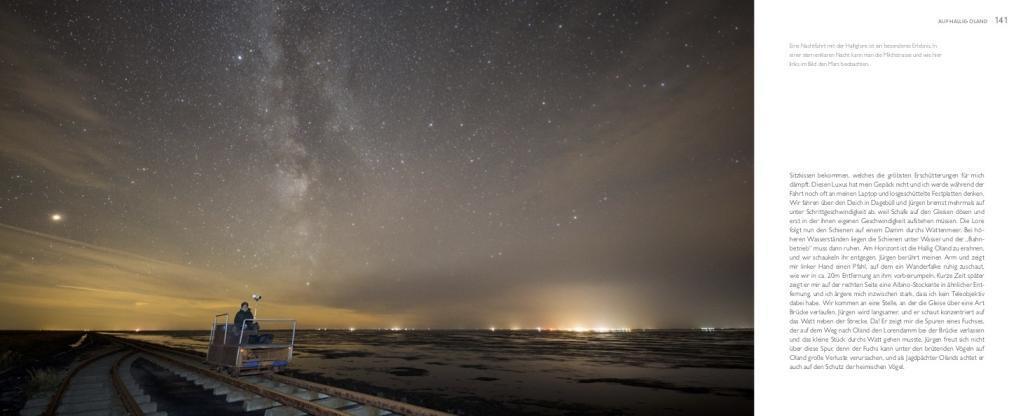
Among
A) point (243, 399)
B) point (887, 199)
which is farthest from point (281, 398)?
point (887, 199)

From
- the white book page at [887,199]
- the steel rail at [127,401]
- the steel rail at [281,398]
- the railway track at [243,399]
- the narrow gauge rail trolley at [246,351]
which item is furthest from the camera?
the narrow gauge rail trolley at [246,351]

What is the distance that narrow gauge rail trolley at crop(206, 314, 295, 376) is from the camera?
12.1 m

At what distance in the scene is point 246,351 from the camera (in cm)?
1212

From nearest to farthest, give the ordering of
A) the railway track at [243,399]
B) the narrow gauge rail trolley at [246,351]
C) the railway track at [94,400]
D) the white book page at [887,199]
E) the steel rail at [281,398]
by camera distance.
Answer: the white book page at [887,199] < the steel rail at [281,398] < the railway track at [243,399] < the railway track at [94,400] < the narrow gauge rail trolley at [246,351]

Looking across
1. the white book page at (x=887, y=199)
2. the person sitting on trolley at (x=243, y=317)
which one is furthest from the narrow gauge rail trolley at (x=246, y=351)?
the white book page at (x=887, y=199)

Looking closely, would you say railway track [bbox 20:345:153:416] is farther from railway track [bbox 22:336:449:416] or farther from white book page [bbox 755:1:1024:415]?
white book page [bbox 755:1:1024:415]

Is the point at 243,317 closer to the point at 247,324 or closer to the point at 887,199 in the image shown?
the point at 247,324

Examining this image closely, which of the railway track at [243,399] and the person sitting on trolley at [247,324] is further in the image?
the person sitting on trolley at [247,324]

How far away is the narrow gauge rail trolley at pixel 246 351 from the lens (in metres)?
12.1

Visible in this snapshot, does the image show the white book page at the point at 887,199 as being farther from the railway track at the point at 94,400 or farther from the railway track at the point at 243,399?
the railway track at the point at 94,400

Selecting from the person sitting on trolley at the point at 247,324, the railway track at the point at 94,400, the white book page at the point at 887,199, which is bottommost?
the railway track at the point at 94,400

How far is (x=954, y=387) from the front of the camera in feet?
13.3

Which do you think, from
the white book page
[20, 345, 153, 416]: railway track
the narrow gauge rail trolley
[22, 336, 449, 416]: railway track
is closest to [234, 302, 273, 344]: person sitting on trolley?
the narrow gauge rail trolley

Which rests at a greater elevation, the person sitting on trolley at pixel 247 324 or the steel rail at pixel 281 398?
the person sitting on trolley at pixel 247 324
